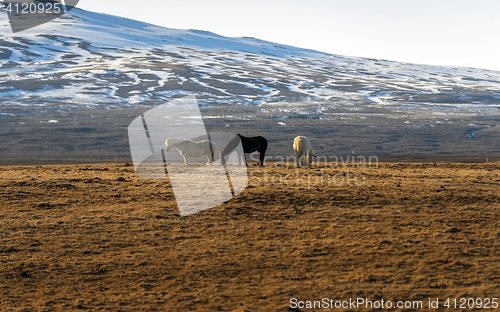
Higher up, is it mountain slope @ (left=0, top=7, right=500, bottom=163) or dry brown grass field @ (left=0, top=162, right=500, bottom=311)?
dry brown grass field @ (left=0, top=162, right=500, bottom=311)

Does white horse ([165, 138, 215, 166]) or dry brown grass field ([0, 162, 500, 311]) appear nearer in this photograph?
dry brown grass field ([0, 162, 500, 311])

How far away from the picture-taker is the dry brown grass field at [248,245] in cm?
1100

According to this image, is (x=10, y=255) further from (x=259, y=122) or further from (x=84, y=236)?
(x=259, y=122)

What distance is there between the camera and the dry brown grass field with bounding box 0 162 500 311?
36.1 feet

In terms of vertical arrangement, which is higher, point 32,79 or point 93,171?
point 93,171

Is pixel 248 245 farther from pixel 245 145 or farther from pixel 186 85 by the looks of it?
pixel 186 85

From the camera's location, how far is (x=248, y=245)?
1340cm

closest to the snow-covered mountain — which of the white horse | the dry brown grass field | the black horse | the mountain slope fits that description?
the mountain slope

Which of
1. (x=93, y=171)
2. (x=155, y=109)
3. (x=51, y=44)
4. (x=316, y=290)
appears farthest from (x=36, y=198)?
(x=51, y=44)

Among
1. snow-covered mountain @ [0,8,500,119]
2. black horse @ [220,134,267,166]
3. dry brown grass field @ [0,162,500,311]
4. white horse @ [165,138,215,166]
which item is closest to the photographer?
dry brown grass field @ [0,162,500,311]

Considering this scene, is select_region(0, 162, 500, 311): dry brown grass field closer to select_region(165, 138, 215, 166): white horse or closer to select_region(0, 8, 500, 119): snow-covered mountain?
select_region(165, 138, 215, 166): white horse

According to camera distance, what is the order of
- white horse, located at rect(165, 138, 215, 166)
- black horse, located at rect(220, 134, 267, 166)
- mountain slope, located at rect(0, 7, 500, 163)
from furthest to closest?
mountain slope, located at rect(0, 7, 500, 163) → white horse, located at rect(165, 138, 215, 166) → black horse, located at rect(220, 134, 267, 166)

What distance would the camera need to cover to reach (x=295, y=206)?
16.5 metres

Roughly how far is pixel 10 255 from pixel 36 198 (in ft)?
16.1
